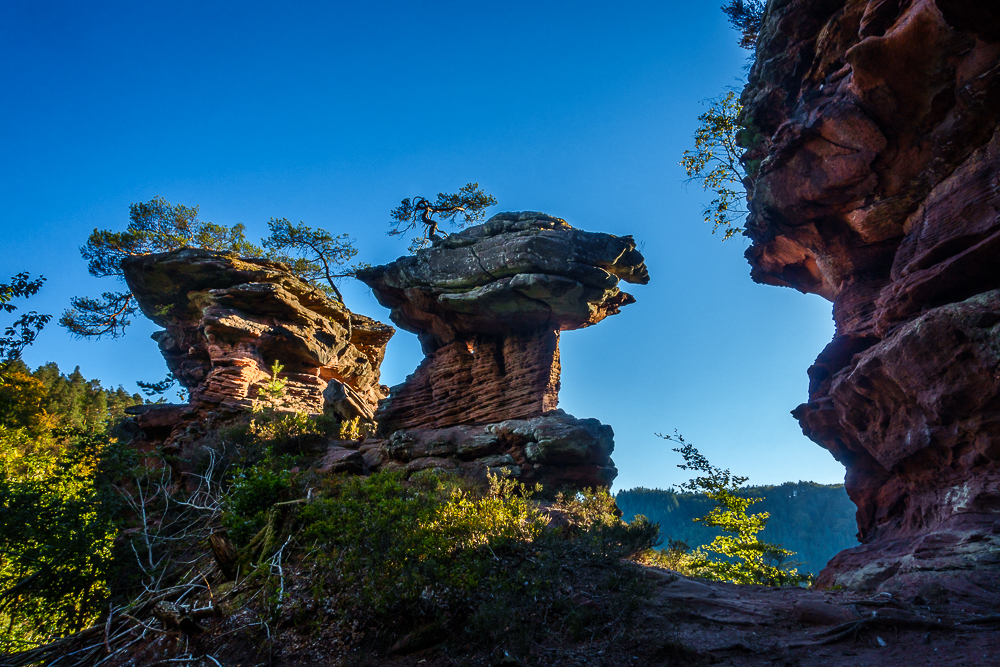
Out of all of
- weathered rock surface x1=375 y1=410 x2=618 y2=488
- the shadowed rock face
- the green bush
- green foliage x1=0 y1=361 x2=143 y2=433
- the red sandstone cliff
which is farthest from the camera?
green foliage x1=0 y1=361 x2=143 y2=433

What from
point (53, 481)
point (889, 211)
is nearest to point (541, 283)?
point (889, 211)

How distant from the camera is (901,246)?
39.5ft

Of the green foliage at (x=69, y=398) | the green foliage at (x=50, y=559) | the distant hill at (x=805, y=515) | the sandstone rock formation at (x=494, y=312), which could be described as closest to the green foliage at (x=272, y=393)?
the sandstone rock formation at (x=494, y=312)

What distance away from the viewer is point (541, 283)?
1802 cm

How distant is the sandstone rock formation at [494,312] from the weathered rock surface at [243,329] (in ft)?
12.0

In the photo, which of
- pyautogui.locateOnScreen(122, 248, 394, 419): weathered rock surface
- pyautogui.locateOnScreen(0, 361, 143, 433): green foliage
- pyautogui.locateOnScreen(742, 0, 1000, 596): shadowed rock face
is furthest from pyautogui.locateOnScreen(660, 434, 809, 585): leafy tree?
pyautogui.locateOnScreen(0, 361, 143, 433): green foliage

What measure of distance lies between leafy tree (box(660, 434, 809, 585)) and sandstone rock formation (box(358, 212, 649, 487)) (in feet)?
11.6

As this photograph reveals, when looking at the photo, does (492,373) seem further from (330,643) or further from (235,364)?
(330,643)

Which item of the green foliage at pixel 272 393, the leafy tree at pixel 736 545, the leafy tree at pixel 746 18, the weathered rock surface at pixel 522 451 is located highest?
the leafy tree at pixel 746 18

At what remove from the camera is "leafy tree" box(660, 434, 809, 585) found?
11.6m

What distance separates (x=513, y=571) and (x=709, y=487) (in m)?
8.51

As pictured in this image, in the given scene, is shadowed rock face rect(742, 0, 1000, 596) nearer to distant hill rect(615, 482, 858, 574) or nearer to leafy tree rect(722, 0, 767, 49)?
leafy tree rect(722, 0, 767, 49)

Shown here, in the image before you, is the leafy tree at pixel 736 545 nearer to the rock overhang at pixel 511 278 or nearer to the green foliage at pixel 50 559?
the rock overhang at pixel 511 278

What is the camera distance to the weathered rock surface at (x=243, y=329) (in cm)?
1953
